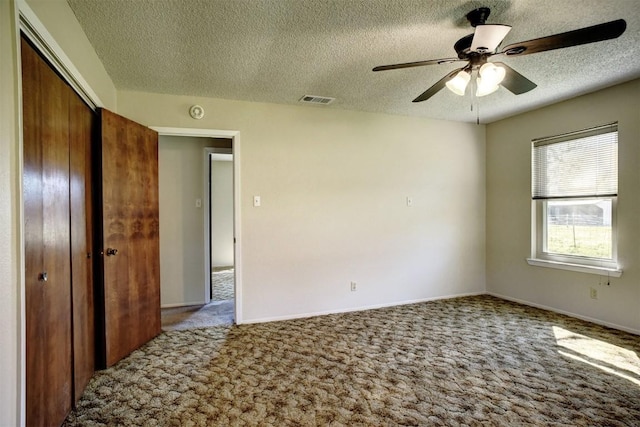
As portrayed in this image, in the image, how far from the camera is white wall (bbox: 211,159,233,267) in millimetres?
7094

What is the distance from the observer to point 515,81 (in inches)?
84.7

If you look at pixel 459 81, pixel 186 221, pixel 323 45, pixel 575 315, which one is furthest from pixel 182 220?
pixel 575 315

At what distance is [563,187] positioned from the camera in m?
3.69

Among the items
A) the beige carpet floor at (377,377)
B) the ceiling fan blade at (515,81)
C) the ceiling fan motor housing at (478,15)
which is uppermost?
the ceiling fan motor housing at (478,15)

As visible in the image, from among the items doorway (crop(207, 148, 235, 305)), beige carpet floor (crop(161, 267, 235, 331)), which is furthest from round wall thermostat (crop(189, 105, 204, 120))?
doorway (crop(207, 148, 235, 305))

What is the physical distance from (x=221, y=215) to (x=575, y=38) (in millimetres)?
6608

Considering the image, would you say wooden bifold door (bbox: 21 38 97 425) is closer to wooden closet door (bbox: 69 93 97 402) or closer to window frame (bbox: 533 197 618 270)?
wooden closet door (bbox: 69 93 97 402)

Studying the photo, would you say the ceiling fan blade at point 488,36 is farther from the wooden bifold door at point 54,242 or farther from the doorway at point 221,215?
the doorway at point 221,215

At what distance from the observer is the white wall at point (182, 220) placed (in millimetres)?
4109

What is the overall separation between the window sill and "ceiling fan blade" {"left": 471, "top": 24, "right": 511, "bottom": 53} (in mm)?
2703

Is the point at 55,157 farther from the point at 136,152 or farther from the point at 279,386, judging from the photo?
the point at 279,386

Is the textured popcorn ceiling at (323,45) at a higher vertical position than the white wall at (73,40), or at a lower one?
higher

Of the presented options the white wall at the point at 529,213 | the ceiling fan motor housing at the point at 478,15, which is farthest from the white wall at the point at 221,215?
the ceiling fan motor housing at the point at 478,15

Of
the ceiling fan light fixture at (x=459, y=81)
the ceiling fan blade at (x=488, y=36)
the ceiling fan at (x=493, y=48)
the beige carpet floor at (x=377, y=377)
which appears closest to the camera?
the ceiling fan at (x=493, y=48)
